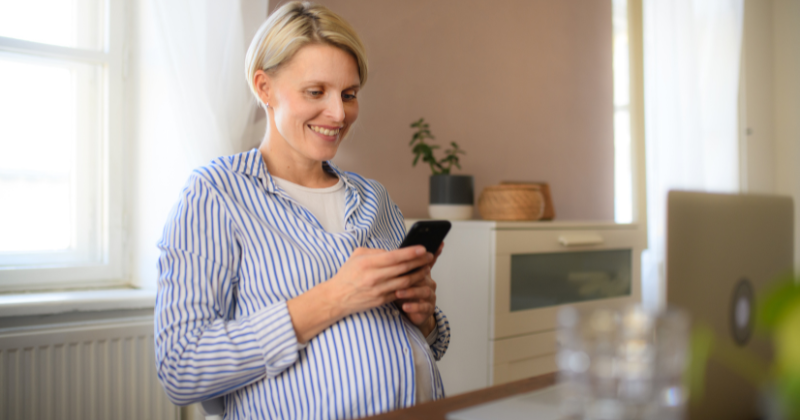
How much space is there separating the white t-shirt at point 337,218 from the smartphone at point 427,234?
0.19m

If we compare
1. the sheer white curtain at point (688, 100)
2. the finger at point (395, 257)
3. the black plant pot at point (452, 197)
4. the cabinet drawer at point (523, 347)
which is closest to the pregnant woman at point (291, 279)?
the finger at point (395, 257)

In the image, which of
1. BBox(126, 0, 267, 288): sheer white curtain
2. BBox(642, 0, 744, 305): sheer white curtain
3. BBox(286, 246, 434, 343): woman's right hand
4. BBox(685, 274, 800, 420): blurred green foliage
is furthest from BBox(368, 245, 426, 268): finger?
BBox(642, 0, 744, 305): sheer white curtain

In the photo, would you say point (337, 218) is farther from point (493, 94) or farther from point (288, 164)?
point (493, 94)

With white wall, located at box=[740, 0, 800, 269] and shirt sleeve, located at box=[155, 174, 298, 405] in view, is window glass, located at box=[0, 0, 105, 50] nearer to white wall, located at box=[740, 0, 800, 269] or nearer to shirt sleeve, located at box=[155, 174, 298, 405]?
shirt sleeve, located at box=[155, 174, 298, 405]

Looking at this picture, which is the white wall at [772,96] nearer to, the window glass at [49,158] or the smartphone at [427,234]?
the smartphone at [427,234]

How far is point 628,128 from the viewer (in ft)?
11.0

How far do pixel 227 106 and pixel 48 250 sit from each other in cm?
70

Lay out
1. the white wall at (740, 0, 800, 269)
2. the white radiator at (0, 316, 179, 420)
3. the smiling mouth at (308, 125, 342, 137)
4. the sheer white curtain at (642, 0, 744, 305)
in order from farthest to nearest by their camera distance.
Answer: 1. the white wall at (740, 0, 800, 269)
2. the sheer white curtain at (642, 0, 744, 305)
3. the white radiator at (0, 316, 179, 420)
4. the smiling mouth at (308, 125, 342, 137)

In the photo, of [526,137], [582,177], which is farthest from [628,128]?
[526,137]

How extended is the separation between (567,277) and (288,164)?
1.39m

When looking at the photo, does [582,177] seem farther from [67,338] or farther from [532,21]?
[67,338]

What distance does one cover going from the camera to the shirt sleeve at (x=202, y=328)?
2.91 ft

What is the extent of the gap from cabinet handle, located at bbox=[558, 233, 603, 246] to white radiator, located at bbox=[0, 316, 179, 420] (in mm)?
1453

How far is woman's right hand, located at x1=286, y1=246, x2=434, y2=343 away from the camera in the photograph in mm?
924
